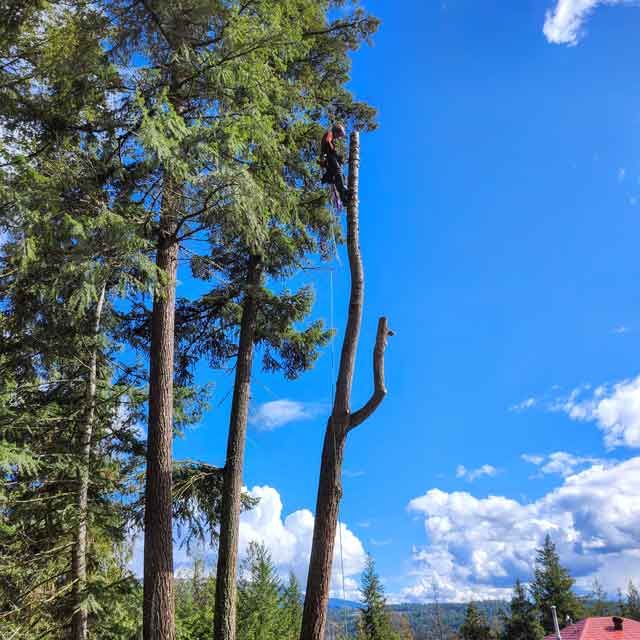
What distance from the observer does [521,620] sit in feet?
118

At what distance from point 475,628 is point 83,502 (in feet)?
129

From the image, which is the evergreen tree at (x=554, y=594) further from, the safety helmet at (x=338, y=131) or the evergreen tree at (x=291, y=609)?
the safety helmet at (x=338, y=131)

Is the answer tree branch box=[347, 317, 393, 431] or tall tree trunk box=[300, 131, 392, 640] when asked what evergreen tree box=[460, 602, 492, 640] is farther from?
tree branch box=[347, 317, 393, 431]

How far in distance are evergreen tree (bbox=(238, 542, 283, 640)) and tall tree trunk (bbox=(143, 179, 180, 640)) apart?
10.8 meters

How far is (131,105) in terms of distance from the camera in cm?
700

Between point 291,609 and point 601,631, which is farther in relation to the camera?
point 291,609

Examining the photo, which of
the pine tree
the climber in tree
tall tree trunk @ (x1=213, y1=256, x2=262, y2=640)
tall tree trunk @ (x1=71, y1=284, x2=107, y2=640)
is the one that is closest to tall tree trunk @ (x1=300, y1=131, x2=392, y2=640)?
the climber in tree

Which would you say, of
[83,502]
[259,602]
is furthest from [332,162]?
[259,602]

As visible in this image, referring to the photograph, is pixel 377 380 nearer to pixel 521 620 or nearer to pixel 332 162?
pixel 332 162

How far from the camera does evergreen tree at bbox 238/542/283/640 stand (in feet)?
53.1

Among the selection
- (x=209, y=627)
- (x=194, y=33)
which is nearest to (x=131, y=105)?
(x=194, y=33)

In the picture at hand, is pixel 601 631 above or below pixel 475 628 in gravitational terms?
above

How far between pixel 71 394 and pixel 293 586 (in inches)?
983

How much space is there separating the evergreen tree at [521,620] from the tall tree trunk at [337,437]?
36.5 metres
